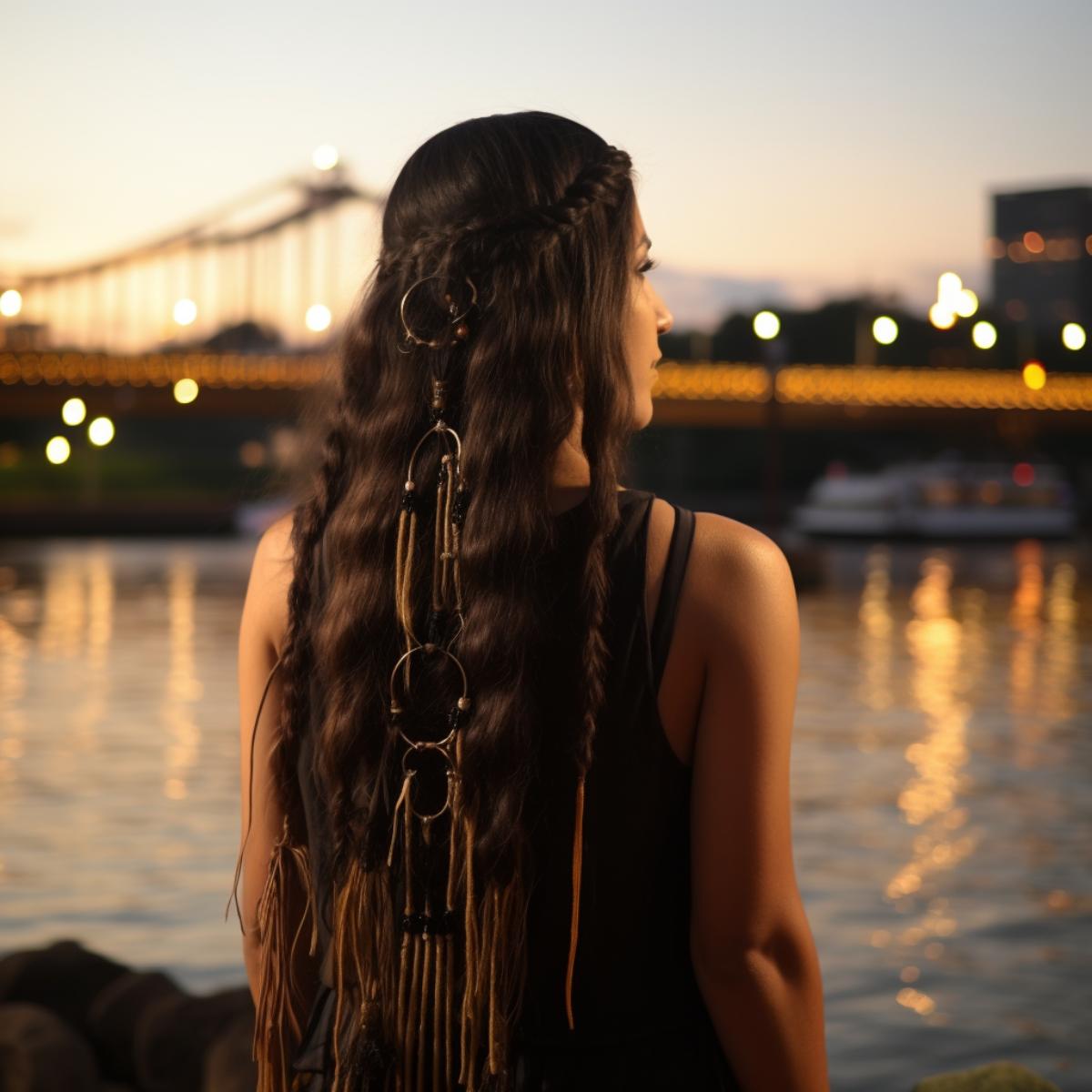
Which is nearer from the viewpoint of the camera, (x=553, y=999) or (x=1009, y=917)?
(x=553, y=999)

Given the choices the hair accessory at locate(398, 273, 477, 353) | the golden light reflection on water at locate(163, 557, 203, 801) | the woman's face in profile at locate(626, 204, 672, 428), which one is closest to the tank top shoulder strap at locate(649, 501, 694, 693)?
the woman's face in profile at locate(626, 204, 672, 428)

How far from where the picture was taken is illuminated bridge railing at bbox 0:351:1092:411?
2068 inches

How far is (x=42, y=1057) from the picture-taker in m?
4.65

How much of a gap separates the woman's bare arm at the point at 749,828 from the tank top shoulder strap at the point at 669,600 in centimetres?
1

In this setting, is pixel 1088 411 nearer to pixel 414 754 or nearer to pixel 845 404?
pixel 845 404

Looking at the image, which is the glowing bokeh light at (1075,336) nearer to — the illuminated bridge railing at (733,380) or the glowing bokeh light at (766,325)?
the glowing bokeh light at (766,325)

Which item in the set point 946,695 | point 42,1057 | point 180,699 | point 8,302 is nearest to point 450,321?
point 42,1057

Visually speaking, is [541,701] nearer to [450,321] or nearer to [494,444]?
[494,444]

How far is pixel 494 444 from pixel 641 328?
21 cm

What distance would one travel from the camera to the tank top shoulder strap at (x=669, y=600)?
167cm

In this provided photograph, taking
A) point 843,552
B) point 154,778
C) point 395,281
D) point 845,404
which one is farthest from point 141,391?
point 395,281

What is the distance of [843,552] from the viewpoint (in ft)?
178

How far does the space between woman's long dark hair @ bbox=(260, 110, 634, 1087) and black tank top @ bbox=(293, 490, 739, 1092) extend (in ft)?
0.08

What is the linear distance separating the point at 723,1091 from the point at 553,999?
17cm
